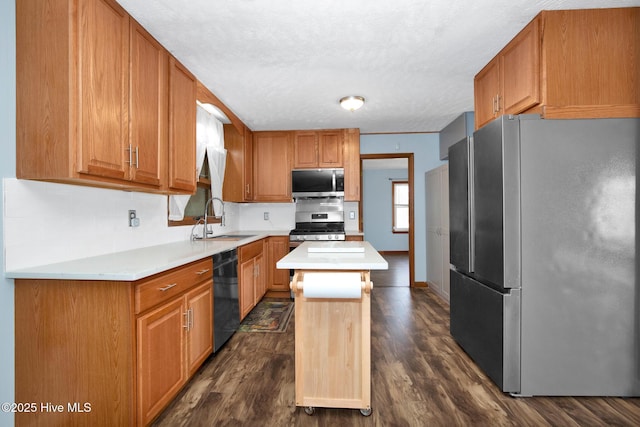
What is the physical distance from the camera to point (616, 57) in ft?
6.19

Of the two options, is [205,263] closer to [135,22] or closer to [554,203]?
[135,22]

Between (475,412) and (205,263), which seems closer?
(475,412)

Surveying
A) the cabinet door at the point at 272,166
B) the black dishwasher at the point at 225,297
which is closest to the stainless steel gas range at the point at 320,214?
the cabinet door at the point at 272,166

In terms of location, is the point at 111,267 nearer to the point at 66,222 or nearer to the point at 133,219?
the point at 66,222

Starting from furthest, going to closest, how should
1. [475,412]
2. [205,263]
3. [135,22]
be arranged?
[205,263], [135,22], [475,412]

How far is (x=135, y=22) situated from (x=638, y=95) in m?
3.02

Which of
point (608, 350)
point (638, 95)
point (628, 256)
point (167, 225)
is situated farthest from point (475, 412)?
point (167, 225)

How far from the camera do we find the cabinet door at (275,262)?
4.16 meters

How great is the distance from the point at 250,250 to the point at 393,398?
2.04 meters

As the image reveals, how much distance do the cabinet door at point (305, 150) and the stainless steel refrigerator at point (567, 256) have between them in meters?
2.79

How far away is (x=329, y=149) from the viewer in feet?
14.6

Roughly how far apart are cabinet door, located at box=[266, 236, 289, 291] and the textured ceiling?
5.63 ft

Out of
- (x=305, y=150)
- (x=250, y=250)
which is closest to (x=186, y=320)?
(x=250, y=250)

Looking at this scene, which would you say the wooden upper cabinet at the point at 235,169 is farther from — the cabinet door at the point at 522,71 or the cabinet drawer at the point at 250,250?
the cabinet door at the point at 522,71
